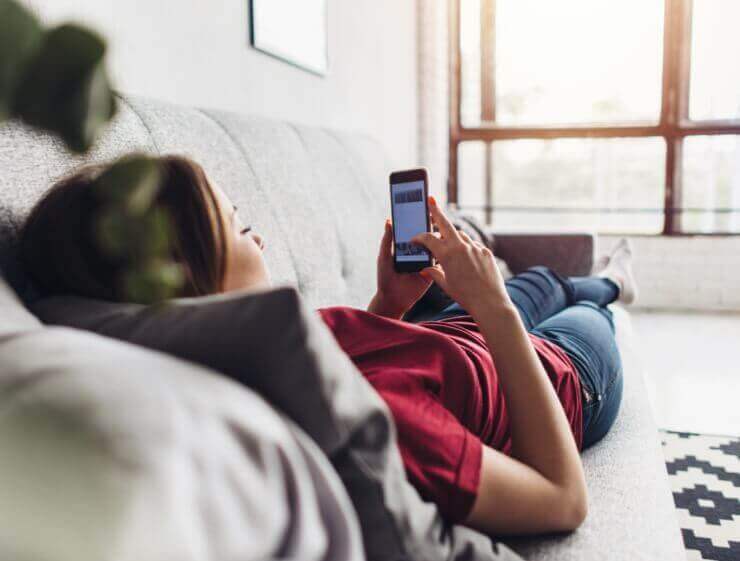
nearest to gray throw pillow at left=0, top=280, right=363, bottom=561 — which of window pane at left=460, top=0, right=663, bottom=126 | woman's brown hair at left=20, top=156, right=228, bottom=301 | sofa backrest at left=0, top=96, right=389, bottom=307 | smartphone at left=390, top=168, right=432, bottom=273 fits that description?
woman's brown hair at left=20, top=156, right=228, bottom=301

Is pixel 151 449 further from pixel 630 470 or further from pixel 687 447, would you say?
pixel 687 447

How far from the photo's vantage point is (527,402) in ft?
2.47

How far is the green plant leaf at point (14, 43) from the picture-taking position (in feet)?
0.91

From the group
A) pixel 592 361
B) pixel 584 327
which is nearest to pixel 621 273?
pixel 584 327

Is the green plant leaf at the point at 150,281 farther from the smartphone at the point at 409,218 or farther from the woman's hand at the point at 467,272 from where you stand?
the smartphone at the point at 409,218

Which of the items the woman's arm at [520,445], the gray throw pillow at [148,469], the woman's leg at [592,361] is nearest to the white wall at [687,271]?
the woman's leg at [592,361]

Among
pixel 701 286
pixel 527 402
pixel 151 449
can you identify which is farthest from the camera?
pixel 701 286

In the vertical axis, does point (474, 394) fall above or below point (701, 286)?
above

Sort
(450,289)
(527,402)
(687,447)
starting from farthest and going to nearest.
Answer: (687,447)
(450,289)
(527,402)

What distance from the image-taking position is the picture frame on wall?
2.13m

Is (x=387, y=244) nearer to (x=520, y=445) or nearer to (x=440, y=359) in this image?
(x=440, y=359)

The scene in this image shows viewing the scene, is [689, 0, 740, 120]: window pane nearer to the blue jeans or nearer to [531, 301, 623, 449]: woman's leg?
the blue jeans

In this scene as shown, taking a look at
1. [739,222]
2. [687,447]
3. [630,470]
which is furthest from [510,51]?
[630,470]

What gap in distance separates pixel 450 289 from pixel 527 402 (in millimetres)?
188
